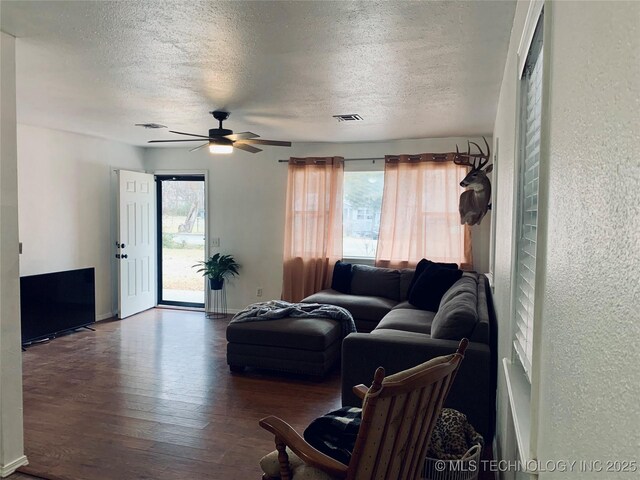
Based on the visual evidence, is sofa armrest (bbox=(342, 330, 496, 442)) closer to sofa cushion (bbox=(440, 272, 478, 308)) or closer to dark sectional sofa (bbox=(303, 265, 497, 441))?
dark sectional sofa (bbox=(303, 265, 497, 441))

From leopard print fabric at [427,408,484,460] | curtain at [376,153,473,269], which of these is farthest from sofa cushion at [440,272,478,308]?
leopard print fabric at [427,408,484,460]

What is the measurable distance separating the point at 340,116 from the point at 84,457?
3.56 m

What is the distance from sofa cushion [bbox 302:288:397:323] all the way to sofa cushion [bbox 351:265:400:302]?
15 cm

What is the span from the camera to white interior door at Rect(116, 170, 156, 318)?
6.80 m

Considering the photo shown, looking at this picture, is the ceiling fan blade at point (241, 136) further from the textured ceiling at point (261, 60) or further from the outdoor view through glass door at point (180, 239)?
the outdoor view through glass door at point (180, 239)

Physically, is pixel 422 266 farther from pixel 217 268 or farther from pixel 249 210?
pixel 217 268

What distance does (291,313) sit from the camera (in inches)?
186

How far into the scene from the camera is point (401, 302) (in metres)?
6.03

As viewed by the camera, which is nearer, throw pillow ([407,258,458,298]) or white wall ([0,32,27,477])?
white wall ([0,32,27,477])

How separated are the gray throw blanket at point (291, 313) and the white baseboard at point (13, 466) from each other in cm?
203

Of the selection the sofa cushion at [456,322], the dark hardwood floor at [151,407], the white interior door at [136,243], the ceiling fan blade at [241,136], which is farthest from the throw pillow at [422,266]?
the white interior door at [136,243]

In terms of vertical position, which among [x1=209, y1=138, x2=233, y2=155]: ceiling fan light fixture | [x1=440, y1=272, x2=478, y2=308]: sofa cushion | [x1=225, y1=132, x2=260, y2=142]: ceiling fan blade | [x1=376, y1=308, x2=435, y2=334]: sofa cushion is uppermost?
[x1=225, y1=132, x2=260, y2=142]: ceiling fan blade

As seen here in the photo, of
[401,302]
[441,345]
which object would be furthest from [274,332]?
[401,302]

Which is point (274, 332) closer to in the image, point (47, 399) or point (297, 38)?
point (47, 399)
